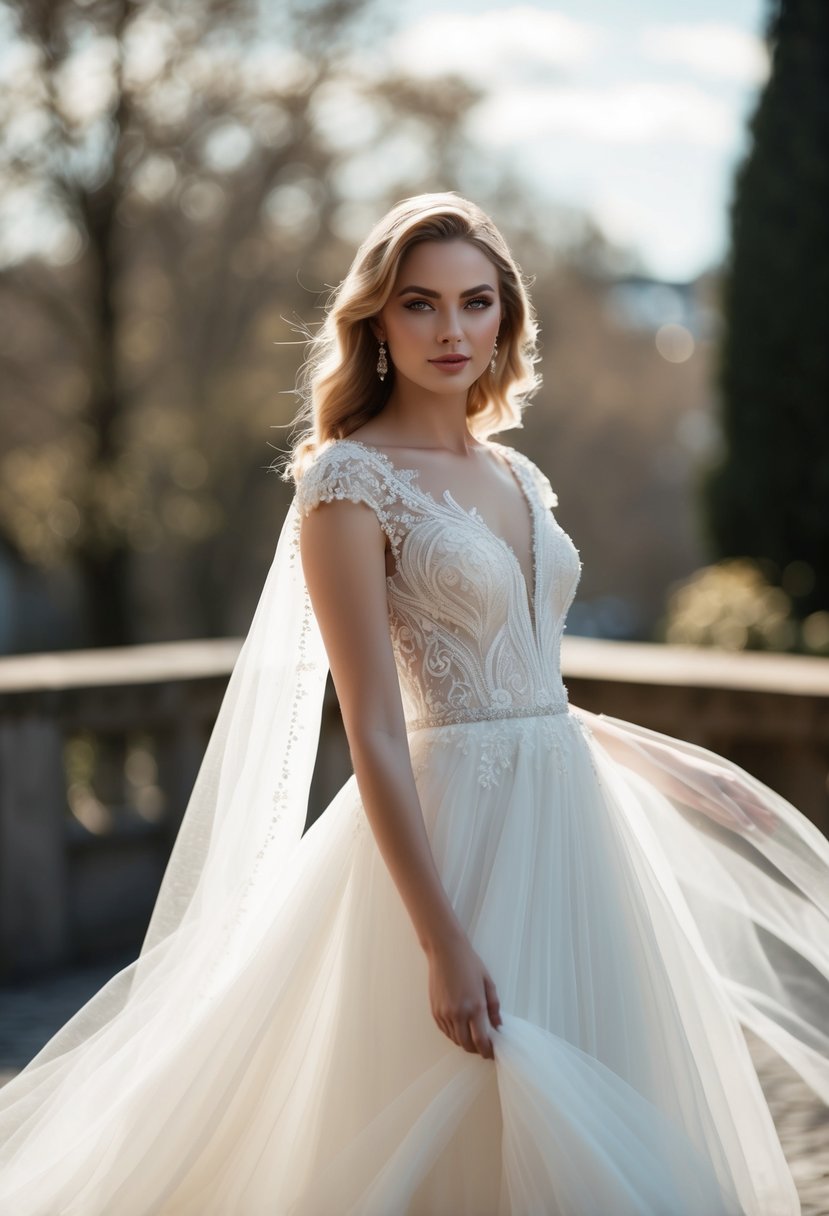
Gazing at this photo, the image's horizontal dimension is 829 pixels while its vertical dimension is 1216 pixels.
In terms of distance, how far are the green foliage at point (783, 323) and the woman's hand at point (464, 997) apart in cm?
1206

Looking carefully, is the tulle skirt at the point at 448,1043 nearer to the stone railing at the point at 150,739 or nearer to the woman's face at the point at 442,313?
the woman's face at the point at 442,313

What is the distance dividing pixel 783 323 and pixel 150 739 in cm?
1004

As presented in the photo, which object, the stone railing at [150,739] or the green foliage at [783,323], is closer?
the stone railing at [150,739]

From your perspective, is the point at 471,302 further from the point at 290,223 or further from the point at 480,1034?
the point at 290,223

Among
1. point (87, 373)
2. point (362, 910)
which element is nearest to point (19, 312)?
point (87, 373)

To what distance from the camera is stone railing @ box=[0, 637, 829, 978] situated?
4500 millimetres

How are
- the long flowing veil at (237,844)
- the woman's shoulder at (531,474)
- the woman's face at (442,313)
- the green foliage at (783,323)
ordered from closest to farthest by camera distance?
the woman's face at (442,313) → the long flowing veil at (237,844) → the woman's shoulder at (531,474) → the green foliage at (783,323)

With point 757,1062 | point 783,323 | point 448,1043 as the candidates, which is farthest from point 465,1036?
point 783,323

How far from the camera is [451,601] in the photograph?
263cm

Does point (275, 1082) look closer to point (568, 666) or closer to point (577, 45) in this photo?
point (568, 666)

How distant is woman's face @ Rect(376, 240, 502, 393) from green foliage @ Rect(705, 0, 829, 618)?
11667 millimetres

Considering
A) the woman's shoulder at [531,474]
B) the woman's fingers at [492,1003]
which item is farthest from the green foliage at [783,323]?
the woman's fingers at [492,1003]

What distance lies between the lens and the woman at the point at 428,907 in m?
2.36

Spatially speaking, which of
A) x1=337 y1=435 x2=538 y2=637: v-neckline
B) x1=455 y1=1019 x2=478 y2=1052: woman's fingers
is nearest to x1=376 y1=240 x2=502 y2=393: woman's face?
x1=337 y1=435 x2=538 y2=637: v-neckline
